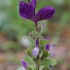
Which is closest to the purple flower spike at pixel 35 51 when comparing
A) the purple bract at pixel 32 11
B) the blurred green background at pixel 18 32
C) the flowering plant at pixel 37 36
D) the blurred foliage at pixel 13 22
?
the flowering plant at pixel 37 36

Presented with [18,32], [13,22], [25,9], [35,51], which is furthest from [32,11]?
[13,22]

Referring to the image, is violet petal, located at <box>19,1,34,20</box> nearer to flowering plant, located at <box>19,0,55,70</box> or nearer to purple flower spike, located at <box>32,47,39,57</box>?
flowering plant, located at <box>19,0,55,70</box>

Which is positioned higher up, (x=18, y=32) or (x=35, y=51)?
(x=35, y=51)

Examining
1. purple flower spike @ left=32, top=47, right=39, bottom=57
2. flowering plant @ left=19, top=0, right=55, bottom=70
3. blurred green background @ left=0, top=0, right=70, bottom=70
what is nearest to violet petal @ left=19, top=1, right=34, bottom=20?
flowering plant @ left=19, top=0, right=55, bottom=70

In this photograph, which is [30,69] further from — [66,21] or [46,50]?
[66,21]

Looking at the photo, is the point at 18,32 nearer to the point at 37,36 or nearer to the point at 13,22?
the point at 13,22

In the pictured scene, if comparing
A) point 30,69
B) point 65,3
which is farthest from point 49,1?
point 30,69
